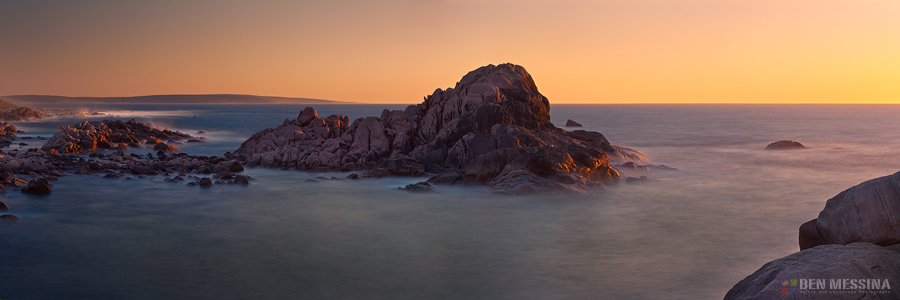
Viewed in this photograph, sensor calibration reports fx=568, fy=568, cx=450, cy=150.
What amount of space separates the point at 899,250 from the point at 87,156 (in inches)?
1610

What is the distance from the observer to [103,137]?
4156 cm

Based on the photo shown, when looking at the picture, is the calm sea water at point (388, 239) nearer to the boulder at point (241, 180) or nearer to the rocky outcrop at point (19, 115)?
the boulder at point (241, 180)

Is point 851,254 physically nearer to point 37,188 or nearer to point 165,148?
point 37,188

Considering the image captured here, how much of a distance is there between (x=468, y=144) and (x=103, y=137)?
29363 mm

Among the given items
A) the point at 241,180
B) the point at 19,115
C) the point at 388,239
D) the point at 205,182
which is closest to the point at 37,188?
the point at 205,182

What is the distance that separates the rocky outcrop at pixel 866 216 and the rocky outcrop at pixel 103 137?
4129 cm

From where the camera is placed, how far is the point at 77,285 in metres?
12.8

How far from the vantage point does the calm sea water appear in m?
12.6

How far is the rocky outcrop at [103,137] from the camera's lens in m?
38.2

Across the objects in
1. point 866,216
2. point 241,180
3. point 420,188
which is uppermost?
point 866,216

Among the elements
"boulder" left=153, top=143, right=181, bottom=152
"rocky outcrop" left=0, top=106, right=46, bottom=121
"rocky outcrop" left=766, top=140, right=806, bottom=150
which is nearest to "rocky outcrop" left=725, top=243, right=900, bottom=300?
"boulder" left=153, top=143, right=181, bottom=152

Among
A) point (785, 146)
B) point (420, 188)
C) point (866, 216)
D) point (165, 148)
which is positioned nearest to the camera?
point (866, 216)

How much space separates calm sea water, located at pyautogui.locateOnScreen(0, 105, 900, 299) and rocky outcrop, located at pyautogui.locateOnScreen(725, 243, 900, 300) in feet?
12.1

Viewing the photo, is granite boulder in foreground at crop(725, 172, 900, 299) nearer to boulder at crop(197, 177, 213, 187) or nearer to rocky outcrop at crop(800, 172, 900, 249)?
rocky outcrop at crop(800, 172, 900, 249)
